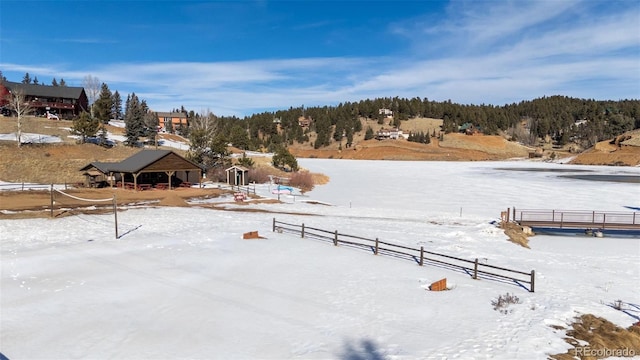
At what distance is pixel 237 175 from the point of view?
52.1 m

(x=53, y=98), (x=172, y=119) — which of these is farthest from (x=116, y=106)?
(x=53, y=98)

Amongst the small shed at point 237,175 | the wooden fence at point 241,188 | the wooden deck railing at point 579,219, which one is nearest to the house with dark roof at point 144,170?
the wooden fence at point 241,188

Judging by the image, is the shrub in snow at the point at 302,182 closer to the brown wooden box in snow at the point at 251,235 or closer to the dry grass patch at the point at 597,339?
the brown wooden box in snow at the point at 251,235

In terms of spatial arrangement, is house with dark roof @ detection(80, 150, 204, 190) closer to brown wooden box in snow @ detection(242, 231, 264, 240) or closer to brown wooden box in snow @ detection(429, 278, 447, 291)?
brown wooden box in snow @ detection(242, 231, 264, 240)

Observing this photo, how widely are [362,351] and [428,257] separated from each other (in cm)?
1177

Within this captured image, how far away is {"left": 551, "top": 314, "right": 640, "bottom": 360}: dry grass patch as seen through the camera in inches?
433

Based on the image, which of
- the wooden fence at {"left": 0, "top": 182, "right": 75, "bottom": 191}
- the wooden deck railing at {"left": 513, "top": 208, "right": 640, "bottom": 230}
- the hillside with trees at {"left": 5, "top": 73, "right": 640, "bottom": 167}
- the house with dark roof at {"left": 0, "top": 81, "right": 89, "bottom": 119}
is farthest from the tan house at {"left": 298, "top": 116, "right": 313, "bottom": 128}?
the wooden deck railing at {"left": 513, "top": 208, "right": 640, "bottom": 230}

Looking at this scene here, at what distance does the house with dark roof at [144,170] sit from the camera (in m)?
43.1

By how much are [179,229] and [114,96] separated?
364 feet

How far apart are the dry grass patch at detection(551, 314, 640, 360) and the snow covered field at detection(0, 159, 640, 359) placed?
42cm

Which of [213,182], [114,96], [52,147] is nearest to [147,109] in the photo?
[114,96]

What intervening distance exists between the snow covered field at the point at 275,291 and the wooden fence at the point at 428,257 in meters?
0.51

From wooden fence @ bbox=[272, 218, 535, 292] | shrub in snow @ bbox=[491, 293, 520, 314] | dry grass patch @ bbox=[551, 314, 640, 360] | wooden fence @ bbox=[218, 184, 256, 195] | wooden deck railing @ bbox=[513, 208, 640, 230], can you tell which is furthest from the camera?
wooden fence @ bbox=[218, 184, 256, 195]

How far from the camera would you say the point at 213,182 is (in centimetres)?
5456
